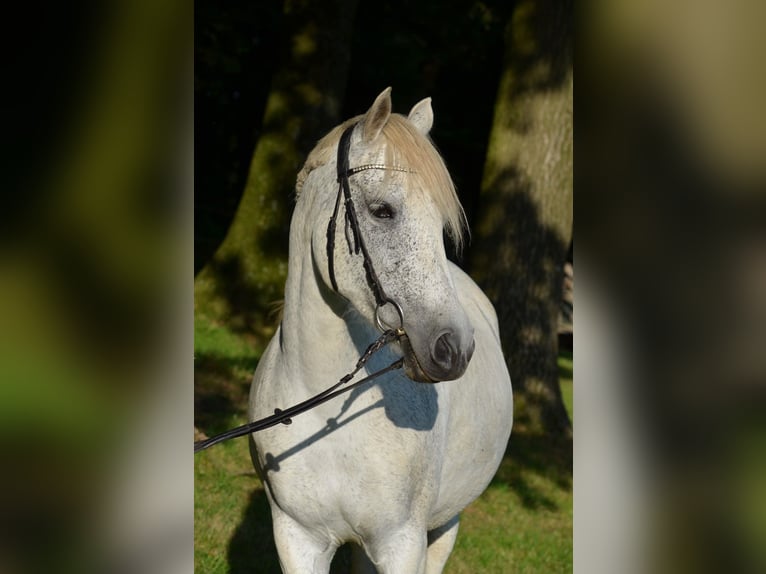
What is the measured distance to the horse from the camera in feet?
8.62

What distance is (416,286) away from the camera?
260cm

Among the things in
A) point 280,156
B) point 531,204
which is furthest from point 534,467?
point 280,156

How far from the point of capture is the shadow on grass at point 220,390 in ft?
24.9

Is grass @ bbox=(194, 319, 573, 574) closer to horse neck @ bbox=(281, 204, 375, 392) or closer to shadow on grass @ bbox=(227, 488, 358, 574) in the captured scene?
shadow on grass @ bbox=(227, 488, 358, 574)

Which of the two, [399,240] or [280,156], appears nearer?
[399,240]

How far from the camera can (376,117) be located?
2779mm

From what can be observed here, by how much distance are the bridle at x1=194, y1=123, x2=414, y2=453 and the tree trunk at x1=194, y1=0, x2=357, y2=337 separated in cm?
705

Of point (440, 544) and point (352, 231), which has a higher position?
point (352, 231)

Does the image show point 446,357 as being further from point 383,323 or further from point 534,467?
point 534,467

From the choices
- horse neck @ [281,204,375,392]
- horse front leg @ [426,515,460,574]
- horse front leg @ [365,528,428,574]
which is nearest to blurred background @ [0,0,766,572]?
horse neck @ [281,204,375,392]

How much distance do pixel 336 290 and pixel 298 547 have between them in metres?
0.99

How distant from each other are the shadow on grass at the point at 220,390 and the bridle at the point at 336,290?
453 centimetres
